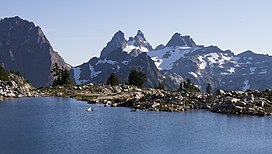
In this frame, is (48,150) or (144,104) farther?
(144,104)

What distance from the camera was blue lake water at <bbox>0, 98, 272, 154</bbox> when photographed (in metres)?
75.4

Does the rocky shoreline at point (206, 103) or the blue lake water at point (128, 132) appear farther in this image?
the rocky shoreline at point (206, 103)

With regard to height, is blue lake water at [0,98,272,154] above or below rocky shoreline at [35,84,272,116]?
below

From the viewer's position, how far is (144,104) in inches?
5669

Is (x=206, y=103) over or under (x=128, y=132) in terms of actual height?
over

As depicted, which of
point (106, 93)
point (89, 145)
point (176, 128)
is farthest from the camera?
point (106, 93)

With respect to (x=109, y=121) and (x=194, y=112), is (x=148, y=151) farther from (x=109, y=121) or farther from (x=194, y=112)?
(x=194, y=112)

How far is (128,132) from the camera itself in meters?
91.9

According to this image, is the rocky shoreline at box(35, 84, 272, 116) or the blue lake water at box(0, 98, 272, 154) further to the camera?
the rocky shoreline at box(35, 84, 272, 116)

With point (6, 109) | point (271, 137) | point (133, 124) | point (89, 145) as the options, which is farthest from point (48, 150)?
point (6, 109)

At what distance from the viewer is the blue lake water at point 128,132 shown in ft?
247

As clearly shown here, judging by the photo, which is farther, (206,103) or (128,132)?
(206,103)

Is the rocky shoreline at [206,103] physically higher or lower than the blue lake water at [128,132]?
higher

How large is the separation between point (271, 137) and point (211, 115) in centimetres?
3671
